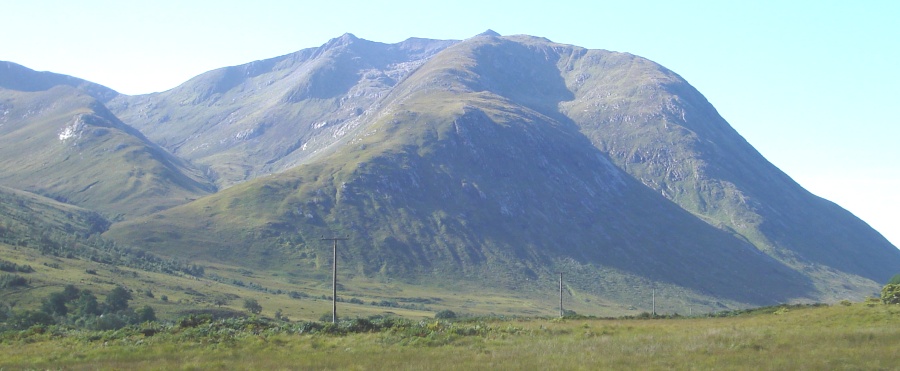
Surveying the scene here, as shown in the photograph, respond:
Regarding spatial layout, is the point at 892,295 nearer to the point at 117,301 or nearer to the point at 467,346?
the point at 467,346

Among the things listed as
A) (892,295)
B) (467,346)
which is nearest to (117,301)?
(467,346)

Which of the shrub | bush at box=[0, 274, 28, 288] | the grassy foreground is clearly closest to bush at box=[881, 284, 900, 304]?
the grassy foreground

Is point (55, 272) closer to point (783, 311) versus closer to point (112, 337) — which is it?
point (112, 337)

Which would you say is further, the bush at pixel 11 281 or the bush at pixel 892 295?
the bush at pixel 11 281

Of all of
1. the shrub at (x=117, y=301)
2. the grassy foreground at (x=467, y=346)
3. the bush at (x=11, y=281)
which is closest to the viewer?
the grassy foreground at (x=467, y=346)

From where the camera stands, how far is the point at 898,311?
52.0m

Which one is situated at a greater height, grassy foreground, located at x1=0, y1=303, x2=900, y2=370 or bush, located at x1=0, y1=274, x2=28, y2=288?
grassy foreground, located at x1=0, y1=303, x2=900, y2=370

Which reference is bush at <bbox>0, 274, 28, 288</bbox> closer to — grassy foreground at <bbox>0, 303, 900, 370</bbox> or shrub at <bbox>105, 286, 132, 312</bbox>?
shrub at <bbox>105, 286, 132, 312</bbox>

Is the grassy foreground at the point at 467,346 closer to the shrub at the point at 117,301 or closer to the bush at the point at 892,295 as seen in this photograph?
the bush at the point at 892,295

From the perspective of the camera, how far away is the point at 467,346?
42.8 m

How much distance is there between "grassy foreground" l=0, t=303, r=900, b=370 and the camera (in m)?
36.8

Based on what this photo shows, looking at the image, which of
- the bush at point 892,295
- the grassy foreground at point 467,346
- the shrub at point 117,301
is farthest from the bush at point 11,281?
the bush at point 892,295

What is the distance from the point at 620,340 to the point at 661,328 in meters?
8.80

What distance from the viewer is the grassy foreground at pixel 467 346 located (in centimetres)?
3684
